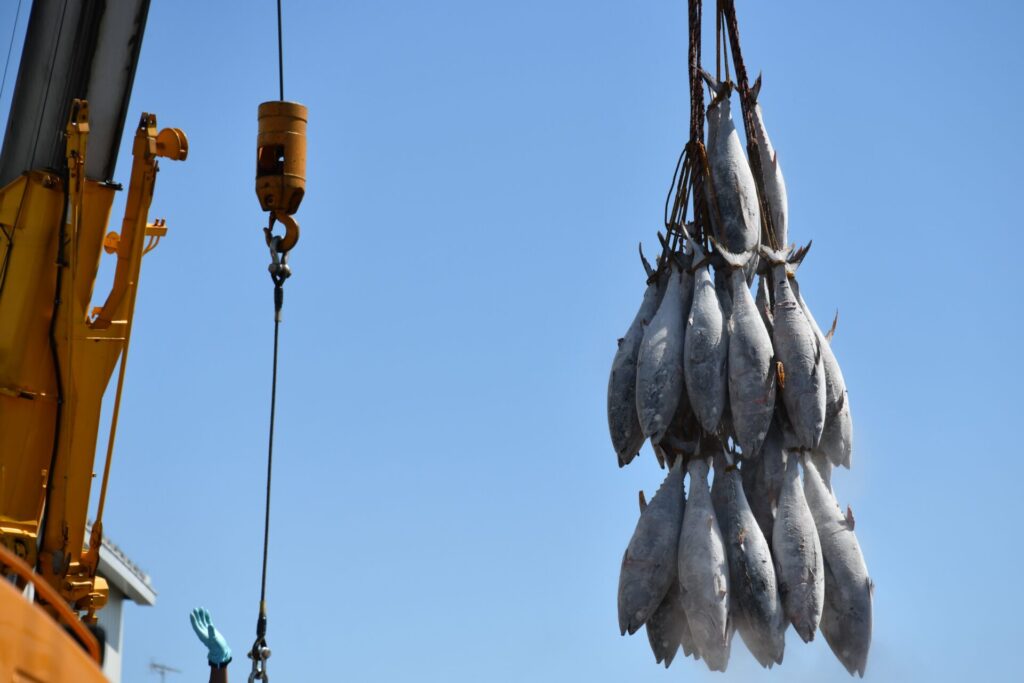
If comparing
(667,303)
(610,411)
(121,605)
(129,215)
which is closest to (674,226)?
(667,303)

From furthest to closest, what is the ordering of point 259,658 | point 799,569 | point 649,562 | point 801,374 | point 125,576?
point 125,576
point 801,374
point 649,562
point 799,569
point 259,658

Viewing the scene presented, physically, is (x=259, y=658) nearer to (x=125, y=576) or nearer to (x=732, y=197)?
(x=732, y=197)

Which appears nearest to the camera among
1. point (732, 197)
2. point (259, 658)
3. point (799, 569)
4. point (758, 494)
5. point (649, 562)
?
point (259, 658)

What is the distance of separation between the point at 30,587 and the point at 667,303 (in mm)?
4724

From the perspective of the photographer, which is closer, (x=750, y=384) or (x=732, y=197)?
(x=750, y=384)

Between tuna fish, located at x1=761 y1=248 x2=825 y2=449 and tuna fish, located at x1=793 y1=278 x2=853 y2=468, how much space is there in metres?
0.14

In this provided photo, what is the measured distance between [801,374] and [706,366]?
677 mm

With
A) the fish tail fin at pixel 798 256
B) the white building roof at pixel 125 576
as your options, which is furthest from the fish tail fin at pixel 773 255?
the white building roof at pixel 125 576

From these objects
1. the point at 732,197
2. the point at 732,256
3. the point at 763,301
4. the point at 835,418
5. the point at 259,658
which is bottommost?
the point at 259,658

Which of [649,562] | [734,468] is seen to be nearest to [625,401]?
[734,468]

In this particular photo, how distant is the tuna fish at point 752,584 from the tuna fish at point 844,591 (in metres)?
0.44

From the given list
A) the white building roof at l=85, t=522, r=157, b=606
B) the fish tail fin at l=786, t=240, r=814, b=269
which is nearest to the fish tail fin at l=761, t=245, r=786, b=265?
the fish tail fin at l=786, t=240, r=814, b=269

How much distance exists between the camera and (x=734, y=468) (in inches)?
419

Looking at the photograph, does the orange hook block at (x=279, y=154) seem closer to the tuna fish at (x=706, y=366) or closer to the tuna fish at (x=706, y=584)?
the tuna fish at (x=706, y=366)
